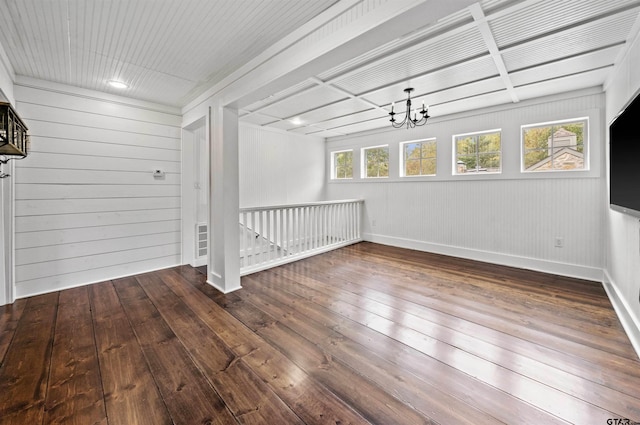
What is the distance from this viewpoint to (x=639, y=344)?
1.93 meters

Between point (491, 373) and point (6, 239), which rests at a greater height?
point (6, 239)

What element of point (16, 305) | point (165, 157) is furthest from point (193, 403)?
point (165, 157)

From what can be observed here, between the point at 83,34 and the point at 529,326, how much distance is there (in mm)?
4559

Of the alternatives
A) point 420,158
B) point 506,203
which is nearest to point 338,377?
point 506,203

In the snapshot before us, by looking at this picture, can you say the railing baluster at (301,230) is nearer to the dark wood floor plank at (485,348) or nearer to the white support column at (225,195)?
the white support column at (225,195)

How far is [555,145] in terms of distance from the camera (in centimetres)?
385

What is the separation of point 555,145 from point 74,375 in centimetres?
576

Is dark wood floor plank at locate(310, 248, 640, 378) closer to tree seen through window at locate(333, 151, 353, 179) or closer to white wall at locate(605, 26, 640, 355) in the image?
white wall at locate(605, 26, 640, 355)

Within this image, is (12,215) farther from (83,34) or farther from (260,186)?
(260,186)

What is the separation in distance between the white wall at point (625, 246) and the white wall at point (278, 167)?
16.5 feet

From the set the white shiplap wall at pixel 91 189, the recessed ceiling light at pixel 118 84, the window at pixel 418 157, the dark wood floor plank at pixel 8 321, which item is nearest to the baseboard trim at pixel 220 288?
the white shiplap wall at pixel 91 189

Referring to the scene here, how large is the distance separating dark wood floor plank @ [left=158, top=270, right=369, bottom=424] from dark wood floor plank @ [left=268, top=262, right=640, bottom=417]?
904 mm

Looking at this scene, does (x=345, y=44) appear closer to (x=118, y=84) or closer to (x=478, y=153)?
(x=118, y=84)

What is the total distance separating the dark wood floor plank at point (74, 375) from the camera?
1.45 meters
